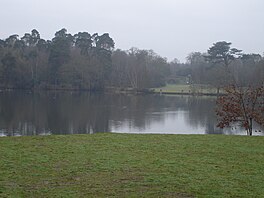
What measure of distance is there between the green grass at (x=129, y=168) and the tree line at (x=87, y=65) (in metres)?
54.1

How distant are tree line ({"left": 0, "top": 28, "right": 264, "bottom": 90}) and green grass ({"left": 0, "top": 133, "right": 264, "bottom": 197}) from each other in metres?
54.1

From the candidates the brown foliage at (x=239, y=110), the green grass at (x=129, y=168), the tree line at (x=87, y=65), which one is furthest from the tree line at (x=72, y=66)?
the green grass at (x=129, y=168)

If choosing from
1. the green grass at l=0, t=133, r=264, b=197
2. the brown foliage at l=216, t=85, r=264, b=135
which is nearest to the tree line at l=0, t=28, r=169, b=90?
the brown foliage at l=216, t=85, r=264, b=135

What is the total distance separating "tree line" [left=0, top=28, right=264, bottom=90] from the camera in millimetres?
64375

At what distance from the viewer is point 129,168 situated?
19.8 feet

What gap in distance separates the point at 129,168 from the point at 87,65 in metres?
60.5

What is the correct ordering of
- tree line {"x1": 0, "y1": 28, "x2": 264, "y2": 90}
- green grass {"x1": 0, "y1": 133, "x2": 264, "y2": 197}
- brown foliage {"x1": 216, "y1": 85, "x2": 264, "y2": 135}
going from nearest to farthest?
green grass {"x1": 0, "y1": 133, "x2": 264, "y2": 197} < brown foliage {"x1": 216, "y1": 85, "x2": 264, "y2": 135} < tree line {"x1": 0, "y1": 28, "x2": 264, "y2": 90}

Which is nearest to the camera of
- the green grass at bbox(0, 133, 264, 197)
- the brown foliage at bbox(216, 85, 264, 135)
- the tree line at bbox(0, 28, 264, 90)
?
the green grass at bbox(0, 133, 264, 197)

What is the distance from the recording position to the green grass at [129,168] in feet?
15.9

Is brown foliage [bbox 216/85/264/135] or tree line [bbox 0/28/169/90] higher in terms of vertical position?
tree line [bbox 0/28/169/90]

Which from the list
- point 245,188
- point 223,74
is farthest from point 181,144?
point 223,74

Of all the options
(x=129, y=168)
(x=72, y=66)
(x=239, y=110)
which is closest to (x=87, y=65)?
(x=72, y=66)

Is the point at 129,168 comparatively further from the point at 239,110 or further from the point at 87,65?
the point at 87,65

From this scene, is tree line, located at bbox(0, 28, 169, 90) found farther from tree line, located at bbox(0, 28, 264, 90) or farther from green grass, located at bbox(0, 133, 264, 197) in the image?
green grass, located at bbox(0, 133, 264, 197)
